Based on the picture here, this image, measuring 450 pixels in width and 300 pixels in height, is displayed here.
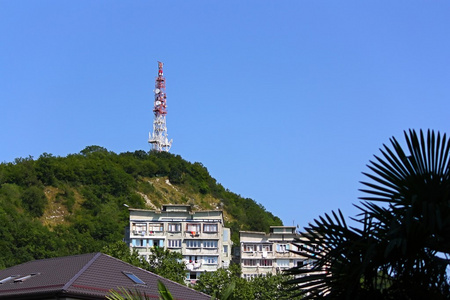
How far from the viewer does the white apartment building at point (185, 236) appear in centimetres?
9919

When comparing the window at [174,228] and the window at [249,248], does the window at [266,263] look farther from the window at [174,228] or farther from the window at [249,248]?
the window at [174,228]

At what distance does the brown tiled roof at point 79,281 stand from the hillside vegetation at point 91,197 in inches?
3172

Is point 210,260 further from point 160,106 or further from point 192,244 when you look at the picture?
point 160,106

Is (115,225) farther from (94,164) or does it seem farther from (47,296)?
(47,296)

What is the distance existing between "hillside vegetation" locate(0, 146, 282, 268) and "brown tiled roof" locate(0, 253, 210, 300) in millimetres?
80565

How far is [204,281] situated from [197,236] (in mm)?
33544

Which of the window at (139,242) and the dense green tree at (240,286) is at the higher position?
the window at (139,242)

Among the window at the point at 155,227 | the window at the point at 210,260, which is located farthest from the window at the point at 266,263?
the window at the point at 155,227

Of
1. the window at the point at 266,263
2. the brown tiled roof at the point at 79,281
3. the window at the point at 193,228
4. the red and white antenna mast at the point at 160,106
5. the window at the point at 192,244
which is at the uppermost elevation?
the red and white antenna mast at the point at 160,106

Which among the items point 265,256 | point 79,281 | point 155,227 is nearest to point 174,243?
point 155,227

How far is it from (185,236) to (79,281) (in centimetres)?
7856

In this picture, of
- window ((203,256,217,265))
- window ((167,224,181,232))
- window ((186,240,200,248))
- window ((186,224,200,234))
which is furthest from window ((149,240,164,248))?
window ((203,256,217,265))

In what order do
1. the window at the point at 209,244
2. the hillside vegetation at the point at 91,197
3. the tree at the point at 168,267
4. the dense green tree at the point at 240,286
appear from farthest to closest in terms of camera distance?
the hillside vegetation at the point at 91,197, the window at the point at 209,244, the dense green tree at the point at 240,286, the tree at the point at 168,267

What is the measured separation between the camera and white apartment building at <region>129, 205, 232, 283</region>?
99188 mm
